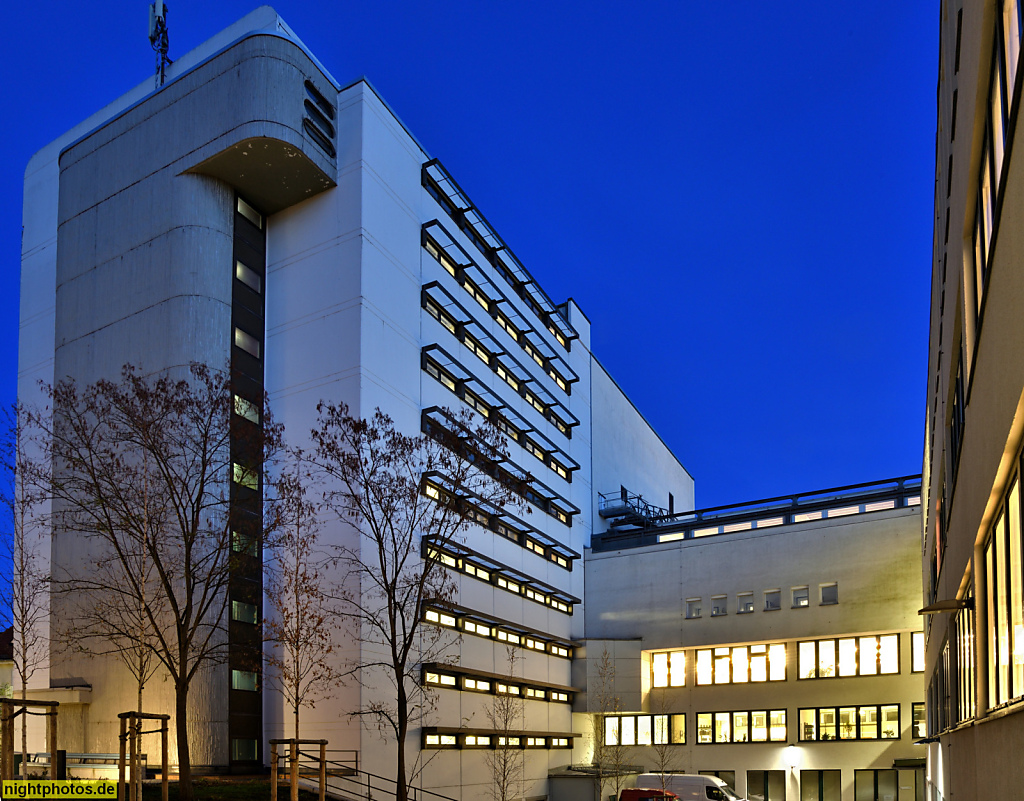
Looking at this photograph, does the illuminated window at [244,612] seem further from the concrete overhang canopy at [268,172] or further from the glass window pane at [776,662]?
the glass window pane at [776,662]

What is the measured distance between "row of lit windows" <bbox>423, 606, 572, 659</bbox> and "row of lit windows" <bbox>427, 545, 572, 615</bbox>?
2.03 meters

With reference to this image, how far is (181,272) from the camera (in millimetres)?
40562

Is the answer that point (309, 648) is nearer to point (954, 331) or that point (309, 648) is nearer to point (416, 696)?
point (416, 696)

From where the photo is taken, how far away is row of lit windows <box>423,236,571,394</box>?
49.0 m

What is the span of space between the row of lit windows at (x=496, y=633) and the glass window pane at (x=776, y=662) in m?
11.3

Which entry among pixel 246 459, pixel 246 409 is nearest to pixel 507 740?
pixel 246 459

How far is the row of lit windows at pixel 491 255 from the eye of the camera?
164 feet

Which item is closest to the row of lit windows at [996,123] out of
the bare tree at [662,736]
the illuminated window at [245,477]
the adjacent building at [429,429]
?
the adjacent building at [429,429]

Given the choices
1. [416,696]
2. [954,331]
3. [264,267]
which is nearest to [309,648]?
[416,696]

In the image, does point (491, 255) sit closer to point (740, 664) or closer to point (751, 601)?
point (751, 601)

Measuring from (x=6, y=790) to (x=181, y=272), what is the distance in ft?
79.0

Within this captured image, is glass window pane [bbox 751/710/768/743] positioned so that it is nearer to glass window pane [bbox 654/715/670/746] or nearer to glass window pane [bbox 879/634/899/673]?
glass window pane [bbox 654/715/670/746]

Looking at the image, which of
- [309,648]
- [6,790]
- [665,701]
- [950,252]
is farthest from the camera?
[665,701]

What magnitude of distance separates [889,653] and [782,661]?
560cm
